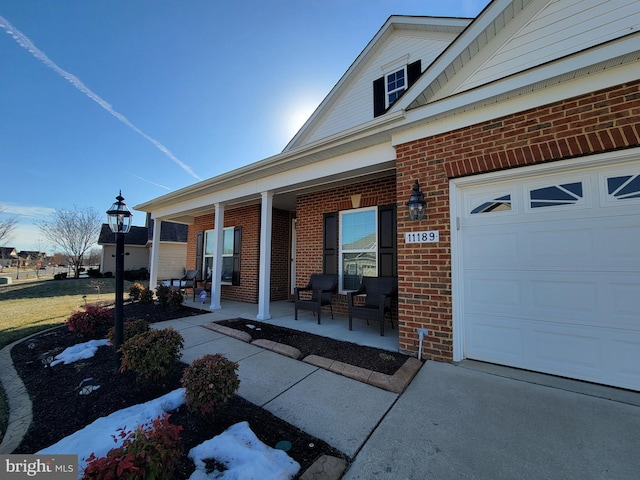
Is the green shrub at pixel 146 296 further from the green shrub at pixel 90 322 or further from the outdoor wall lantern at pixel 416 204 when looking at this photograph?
the outdoor wall lantern at pixel 416 204

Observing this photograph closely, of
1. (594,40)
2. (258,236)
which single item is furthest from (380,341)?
(258,236)

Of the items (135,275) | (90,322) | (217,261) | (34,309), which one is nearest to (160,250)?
(135,275)

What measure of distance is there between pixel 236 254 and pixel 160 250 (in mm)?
13953

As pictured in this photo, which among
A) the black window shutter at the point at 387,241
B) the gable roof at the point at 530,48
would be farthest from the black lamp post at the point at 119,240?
the black window shutter at the point at 387,241

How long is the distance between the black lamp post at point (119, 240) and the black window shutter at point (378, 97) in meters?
5.91

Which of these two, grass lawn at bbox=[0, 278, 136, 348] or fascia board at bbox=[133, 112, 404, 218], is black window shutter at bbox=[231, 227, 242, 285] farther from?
grass lawn at bbox=[0, 278, 136, 348]

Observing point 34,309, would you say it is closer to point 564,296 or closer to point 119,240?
point 119,240

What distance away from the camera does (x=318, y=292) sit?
5.28 metres

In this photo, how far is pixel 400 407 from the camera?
7.68 ft

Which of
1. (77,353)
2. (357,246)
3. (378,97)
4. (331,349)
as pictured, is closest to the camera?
(331,349)

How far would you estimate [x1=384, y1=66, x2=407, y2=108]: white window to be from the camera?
6.32 meters

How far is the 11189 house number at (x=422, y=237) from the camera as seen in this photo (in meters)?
3.44

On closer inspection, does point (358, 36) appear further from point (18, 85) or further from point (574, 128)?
point (18, 85)

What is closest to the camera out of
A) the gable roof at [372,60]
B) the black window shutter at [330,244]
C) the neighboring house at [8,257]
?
the gable roof at [372,60]
